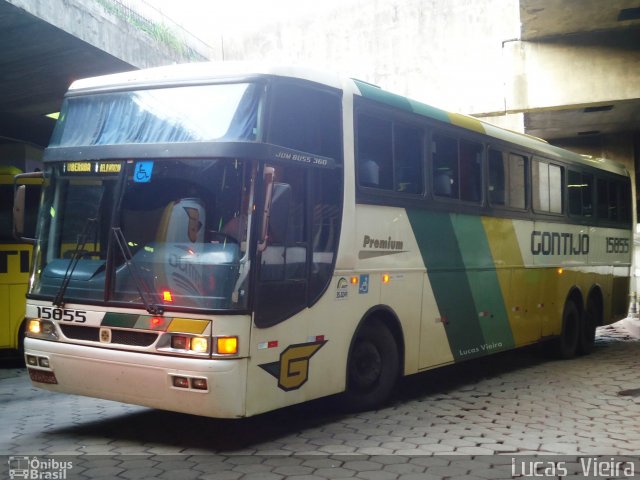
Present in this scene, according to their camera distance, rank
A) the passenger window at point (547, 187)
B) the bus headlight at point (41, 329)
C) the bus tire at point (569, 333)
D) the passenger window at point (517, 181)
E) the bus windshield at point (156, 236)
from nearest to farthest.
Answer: the bus windshield at point (156, 236), the bus headlight at point (41, 329), the passenger window at point (517, 181), the passenger window at point (547, 187), the bus tire at point (569, 333)

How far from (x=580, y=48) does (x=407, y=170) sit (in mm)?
8453

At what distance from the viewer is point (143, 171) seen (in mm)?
6477

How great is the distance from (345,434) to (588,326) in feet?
25.6

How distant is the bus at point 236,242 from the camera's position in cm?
614

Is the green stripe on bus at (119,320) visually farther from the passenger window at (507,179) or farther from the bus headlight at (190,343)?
the passenger window at (507,179)

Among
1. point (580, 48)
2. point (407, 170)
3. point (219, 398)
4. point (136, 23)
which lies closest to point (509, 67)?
point (580, 48)

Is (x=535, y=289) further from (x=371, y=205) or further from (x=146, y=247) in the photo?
(x=146, y=247)

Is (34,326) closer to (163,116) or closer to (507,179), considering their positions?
(163,116)

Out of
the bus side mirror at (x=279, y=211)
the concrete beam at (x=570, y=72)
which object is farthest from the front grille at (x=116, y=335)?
the concrete beam at (x=570, y=72)

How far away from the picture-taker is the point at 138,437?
22.2 ft

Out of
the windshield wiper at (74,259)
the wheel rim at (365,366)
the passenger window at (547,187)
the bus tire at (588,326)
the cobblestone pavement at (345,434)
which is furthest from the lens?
the bus tire at (588,326)

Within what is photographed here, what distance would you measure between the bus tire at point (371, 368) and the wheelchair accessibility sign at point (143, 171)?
2511mm

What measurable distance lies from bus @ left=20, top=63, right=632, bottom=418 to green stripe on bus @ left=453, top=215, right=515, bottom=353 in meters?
0.61

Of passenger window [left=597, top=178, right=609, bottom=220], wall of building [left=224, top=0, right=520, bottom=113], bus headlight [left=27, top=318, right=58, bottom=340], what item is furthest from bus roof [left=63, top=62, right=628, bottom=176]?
wall of building [left=224, top=0, right=520, bottom=113]
